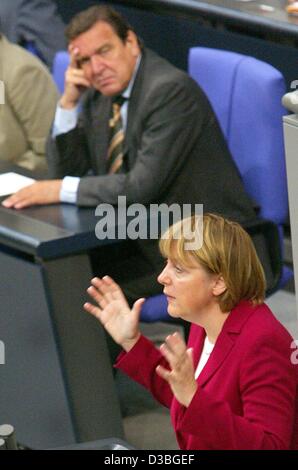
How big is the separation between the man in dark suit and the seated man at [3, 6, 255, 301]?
1.49 meters

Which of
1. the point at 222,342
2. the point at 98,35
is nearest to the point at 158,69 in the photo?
the point at 98,35

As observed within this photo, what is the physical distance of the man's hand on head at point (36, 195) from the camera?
345 cm

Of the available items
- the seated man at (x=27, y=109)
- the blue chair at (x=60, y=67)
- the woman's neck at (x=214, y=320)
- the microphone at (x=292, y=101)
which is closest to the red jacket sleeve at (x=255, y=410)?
the woman's neck at (x=214, y=320)

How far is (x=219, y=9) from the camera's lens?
15.3ft

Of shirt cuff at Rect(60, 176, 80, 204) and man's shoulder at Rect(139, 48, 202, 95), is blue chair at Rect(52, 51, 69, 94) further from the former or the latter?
shirt cuff at Rect(60, 176, 80, 204)

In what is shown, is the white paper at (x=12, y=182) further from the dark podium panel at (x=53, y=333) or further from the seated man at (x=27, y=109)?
the seated man at (x=27, y=109)

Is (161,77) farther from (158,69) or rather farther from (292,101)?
(292,101)

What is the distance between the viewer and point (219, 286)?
221cm

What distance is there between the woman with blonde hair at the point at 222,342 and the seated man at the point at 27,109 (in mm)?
1966

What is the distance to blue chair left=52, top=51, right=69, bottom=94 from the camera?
13.9 feet

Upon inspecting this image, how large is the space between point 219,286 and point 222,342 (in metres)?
0.10
